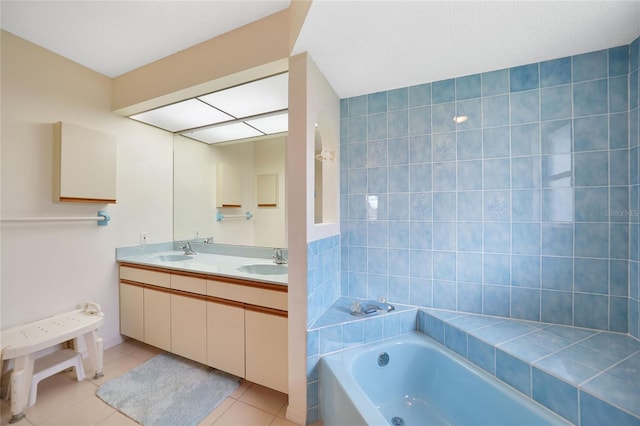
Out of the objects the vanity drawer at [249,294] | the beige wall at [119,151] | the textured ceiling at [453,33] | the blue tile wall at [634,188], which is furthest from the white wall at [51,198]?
the blue tile wall at [634,188]

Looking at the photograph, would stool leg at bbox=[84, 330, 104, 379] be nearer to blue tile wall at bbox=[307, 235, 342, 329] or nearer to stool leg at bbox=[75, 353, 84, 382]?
stool leg at bbox=[75, 353, 84, 382]

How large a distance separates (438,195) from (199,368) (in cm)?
228

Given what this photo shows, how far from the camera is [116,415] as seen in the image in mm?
1422

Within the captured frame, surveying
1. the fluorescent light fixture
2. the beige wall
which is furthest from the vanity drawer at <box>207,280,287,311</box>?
the fluorescent light fixture

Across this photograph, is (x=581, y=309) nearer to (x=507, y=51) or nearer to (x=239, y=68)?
(x=507, y=51)

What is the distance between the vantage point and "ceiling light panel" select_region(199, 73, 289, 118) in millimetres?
1672

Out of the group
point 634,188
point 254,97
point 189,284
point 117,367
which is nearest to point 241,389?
point 189,284

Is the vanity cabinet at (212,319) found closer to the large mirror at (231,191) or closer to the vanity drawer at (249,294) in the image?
the vanity drawer at (249,294)

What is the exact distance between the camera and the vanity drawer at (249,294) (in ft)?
4.92

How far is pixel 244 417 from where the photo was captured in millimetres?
1433

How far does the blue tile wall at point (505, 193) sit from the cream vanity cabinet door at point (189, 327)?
3.38ft

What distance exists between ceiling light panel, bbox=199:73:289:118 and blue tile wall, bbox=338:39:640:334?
55cm

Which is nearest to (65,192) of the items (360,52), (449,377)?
(360,52)

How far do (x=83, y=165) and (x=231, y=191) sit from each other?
3.71ft
